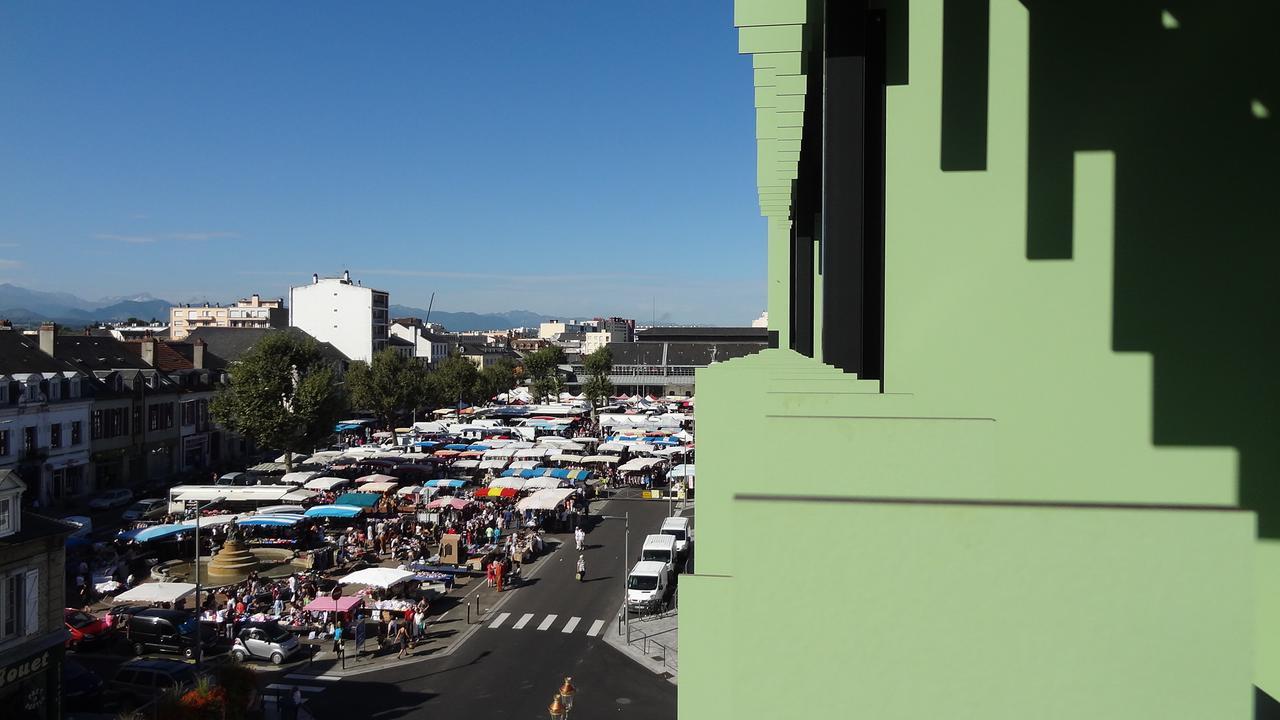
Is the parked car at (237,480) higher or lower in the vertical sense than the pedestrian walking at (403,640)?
higher

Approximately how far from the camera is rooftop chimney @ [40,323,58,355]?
42.5 meters

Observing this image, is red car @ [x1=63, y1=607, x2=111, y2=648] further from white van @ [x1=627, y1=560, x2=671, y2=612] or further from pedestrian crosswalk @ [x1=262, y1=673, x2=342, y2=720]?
white van @ [x1=627, y1=560, x2=671, y2=612]

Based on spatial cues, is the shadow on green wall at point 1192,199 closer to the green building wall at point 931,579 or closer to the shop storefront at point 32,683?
the green building wall at point 931,579

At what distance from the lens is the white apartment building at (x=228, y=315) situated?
111812 mm

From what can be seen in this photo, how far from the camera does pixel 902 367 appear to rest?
1896mm

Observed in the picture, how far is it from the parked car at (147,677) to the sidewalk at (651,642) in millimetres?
10039

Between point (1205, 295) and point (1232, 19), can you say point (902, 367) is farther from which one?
point (1232, 19)

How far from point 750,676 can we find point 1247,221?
1368 millimetres

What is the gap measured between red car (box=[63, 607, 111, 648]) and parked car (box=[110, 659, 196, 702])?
3254mm

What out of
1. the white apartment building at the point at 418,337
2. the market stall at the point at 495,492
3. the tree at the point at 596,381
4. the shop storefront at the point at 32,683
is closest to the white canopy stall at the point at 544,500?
the market stall at the point at 495,492

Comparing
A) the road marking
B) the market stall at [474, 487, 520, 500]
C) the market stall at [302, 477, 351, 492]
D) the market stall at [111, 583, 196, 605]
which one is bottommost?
the road marking

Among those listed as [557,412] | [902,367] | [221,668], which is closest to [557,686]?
[221,668]

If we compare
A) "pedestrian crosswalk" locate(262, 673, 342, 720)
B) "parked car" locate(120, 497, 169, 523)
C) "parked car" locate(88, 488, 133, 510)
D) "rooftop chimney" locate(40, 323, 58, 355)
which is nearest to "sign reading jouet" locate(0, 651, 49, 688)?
"pedestrian crosswalk" locate(262, 673, 342, 720)

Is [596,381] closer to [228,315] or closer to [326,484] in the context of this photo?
[326,484]
